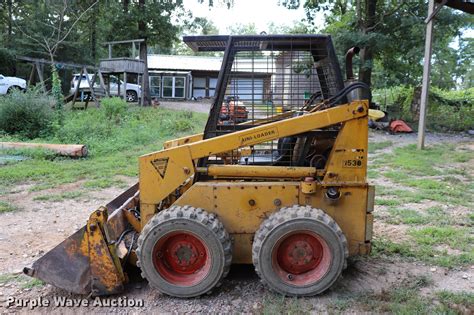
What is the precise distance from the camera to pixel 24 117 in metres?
13.6

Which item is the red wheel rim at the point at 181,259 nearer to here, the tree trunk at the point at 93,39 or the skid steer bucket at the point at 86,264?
the skid steer bucket at the point at 86,264

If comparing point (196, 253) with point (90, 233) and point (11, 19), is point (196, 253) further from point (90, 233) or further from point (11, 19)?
point (11, 19)

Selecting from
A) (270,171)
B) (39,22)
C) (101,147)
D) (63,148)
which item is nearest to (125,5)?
(39,22)

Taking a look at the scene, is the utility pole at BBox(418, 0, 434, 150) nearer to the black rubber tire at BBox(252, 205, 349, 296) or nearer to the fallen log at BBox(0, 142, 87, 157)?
the fallen log at BBox(0, 142, 87, 157)

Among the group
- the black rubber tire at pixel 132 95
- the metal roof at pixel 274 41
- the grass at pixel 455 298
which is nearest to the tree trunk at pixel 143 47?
the black rubber tire at pixel 132 95

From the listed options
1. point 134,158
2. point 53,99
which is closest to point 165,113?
point 53,99

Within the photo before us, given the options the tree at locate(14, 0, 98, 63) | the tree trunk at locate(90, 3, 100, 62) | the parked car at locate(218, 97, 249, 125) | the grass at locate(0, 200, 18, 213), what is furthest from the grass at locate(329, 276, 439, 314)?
the tree trunk at locate(90, 3, 100, 62)

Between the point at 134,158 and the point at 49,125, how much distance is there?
Result: 3.99m

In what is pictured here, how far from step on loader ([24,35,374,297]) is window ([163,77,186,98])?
31948 mm

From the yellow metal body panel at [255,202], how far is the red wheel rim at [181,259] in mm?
292

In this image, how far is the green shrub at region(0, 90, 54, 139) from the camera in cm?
1344

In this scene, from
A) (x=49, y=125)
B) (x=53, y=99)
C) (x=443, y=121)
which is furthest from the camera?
(x=443, y=121)

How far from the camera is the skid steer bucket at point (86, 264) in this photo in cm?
379

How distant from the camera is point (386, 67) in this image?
19422 millimetres
